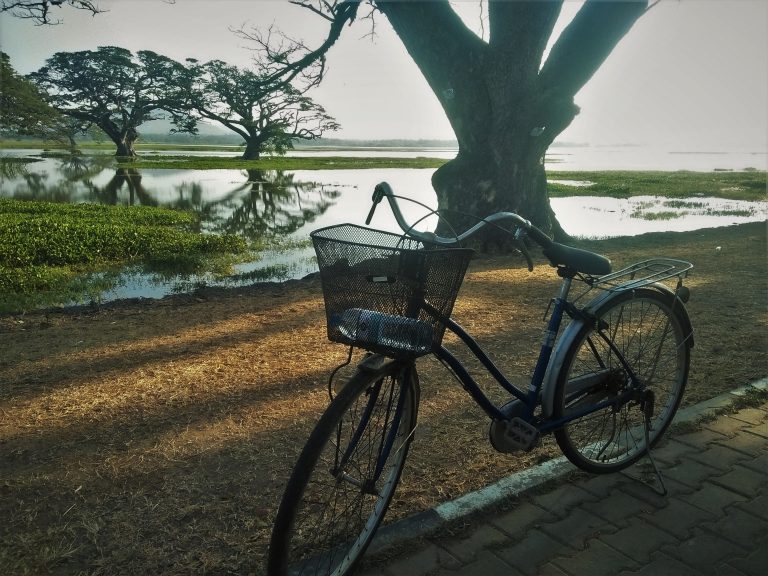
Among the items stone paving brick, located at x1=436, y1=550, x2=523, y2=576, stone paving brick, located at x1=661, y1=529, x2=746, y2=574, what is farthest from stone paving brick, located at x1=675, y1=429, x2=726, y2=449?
stone paving brick, located at x1=436, y1=550, x2=523, y2=576

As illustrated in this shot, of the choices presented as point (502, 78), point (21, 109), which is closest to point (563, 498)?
point (502, 78)

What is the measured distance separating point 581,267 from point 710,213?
20.2m

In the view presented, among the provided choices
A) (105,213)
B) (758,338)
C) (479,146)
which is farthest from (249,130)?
(758,338)

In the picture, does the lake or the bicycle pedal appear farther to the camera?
the lake

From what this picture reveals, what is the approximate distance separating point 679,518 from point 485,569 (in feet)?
3.44

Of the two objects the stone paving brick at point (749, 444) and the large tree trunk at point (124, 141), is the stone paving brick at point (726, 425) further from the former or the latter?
the large tree trunk at point (124, 141)

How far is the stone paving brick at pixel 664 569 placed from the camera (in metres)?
2.29

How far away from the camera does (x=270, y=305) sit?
6.75 m

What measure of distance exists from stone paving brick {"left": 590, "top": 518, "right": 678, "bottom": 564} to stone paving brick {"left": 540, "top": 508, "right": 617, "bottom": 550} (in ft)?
0.16

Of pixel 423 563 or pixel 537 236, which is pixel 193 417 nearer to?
pixel 423 563

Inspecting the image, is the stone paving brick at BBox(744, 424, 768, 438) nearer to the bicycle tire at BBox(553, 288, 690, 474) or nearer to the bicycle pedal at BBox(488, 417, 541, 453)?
the bicycle tire at BBox(553, 288, 690, 474)

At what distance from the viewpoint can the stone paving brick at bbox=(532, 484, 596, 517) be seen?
2729 millimetres

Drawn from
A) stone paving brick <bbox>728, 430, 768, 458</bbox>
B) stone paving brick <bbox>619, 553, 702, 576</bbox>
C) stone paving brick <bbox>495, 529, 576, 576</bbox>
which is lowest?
stone paving brick <bbox>495, 529, 576, 576</bbox>

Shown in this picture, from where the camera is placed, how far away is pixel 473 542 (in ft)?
8.08
